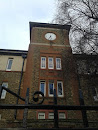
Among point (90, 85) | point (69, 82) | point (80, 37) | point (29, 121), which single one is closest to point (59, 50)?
point (80, 37)

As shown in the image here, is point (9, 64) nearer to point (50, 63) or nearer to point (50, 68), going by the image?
point (50, 63)

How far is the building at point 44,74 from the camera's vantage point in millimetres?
11680

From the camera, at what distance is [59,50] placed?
17156 mm

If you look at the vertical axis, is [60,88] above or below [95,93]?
above

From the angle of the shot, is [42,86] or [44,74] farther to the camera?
[44,74]

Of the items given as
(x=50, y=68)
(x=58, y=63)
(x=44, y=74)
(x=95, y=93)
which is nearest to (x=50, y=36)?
(x=58, y=63)

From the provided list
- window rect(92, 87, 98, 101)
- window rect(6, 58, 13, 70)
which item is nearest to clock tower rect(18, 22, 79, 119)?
window rect(92, 87, 98, 101)

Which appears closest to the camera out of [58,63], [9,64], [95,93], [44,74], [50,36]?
[44,74]

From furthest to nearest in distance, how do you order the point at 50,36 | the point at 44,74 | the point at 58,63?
the point at 50,36, the point at 58,63, the point at 44,74

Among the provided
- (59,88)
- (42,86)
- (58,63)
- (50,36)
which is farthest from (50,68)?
(50,36)

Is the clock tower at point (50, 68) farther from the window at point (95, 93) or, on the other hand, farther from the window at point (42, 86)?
the window at point (95, 93)

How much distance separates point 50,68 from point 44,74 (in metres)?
1.34

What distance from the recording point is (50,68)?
15258mm

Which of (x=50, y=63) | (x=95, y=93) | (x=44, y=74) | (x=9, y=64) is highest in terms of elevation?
(x=9, y=64)
